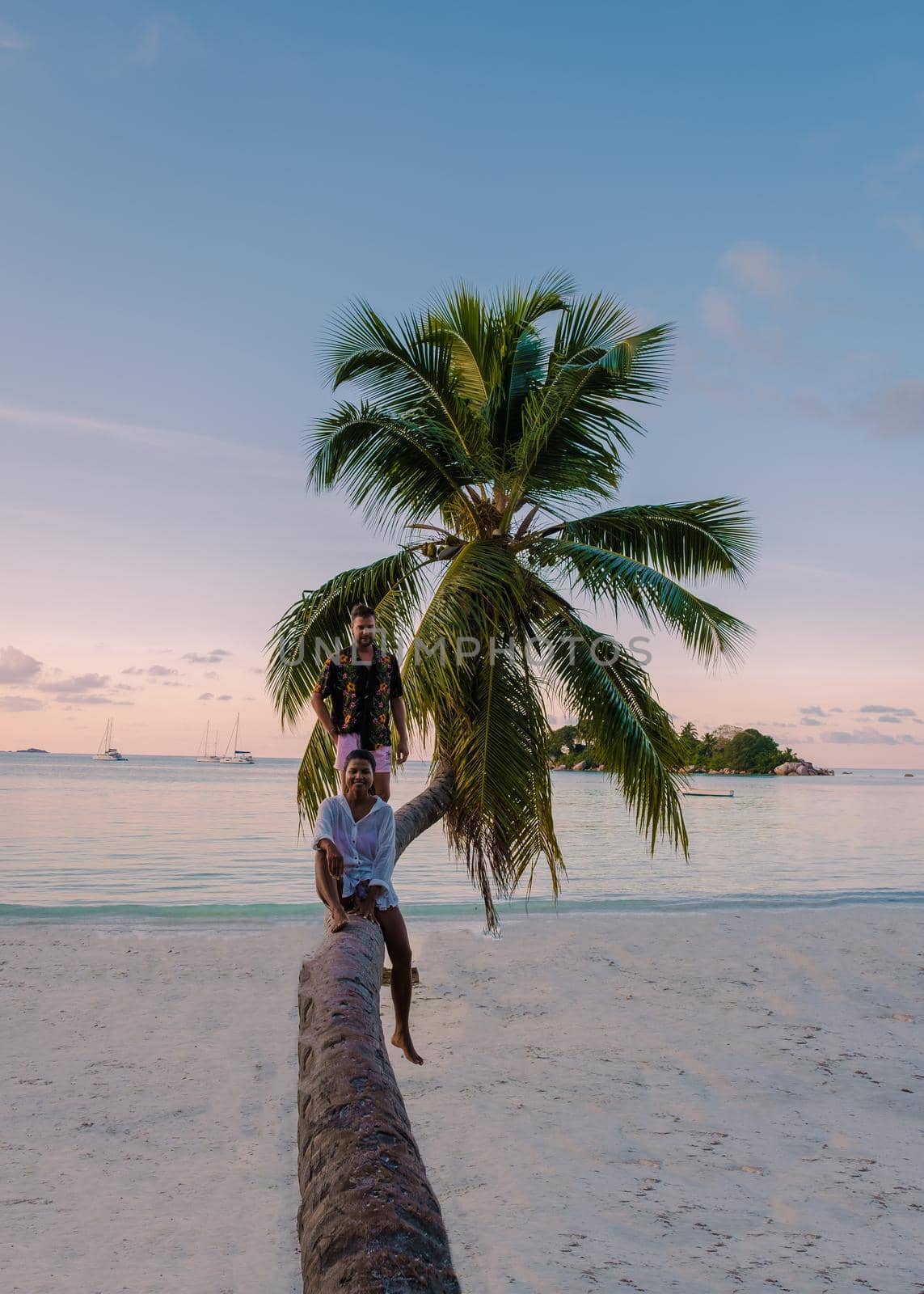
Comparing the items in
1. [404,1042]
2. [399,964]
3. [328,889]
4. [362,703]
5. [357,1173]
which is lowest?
[404,1042]

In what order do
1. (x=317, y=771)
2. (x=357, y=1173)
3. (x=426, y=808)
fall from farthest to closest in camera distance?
(x=317, y=771), (x=426, y=808), (x=357, y=1173)

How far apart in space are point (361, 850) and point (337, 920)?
0.52 m

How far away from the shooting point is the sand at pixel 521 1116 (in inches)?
196

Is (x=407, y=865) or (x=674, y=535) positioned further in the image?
(x=407, y=865)

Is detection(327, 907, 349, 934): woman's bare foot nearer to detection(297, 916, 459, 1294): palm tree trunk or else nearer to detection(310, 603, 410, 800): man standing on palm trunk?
detection(297, 916, 459, 1294): palm tree trunk

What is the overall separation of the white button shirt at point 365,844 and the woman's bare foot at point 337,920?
24 centimetres

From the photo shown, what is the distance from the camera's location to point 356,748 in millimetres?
6832

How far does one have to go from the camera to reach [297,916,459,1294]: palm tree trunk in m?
1.89

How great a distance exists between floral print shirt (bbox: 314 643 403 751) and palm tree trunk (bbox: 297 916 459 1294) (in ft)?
11.0

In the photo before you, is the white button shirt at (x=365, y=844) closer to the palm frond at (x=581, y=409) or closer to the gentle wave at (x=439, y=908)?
the palm frond at (x=581, y=409)

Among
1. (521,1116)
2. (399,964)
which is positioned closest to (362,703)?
(399,964)

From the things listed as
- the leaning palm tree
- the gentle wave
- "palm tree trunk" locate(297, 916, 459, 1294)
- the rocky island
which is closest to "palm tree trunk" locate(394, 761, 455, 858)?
the leaning palm tree

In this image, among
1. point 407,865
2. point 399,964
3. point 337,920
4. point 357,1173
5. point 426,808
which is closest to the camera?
point 357,1173

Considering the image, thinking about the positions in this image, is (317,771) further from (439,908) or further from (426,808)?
(439,908)
